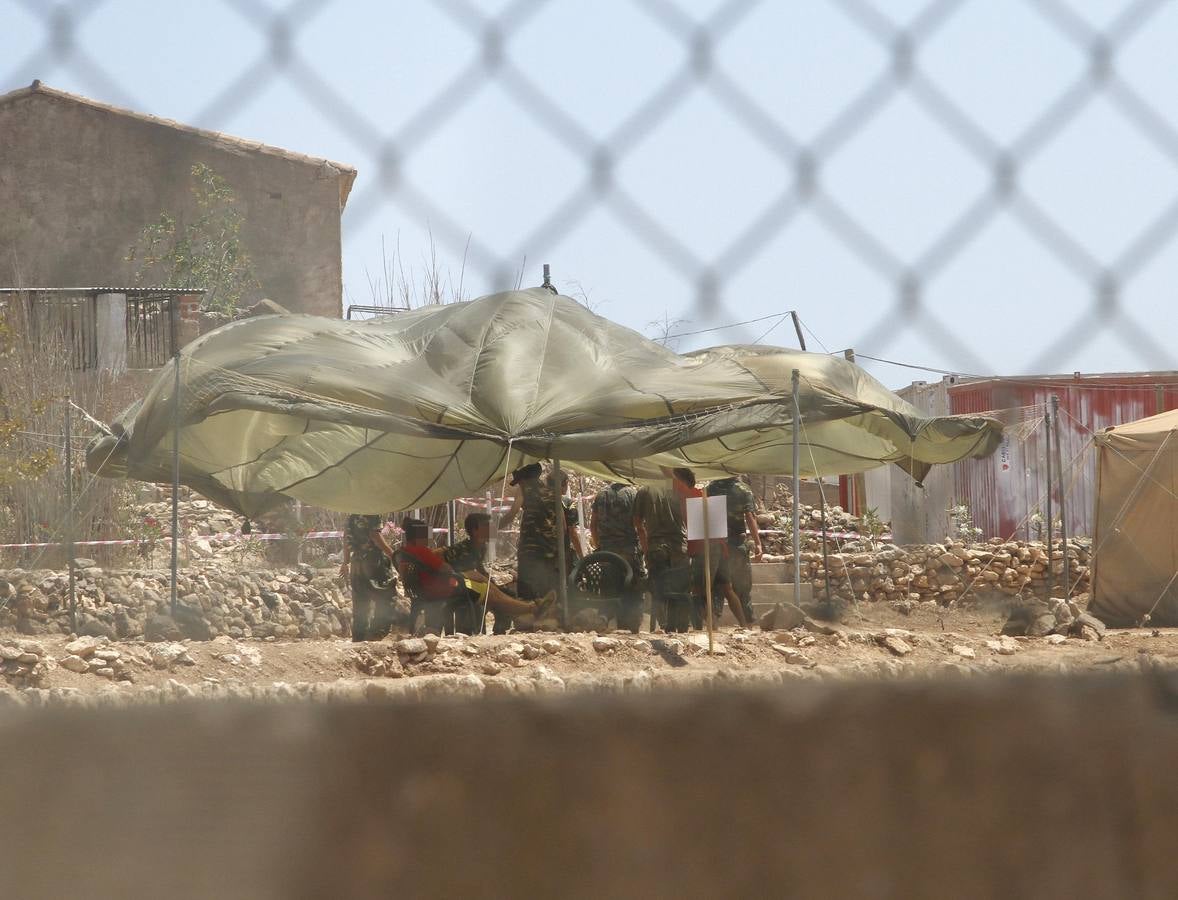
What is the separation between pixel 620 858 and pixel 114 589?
12.6 metres

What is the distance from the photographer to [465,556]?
394 inches

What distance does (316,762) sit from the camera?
Result: 83 centimetres

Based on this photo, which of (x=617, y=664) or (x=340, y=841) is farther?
(x=617, y=664)

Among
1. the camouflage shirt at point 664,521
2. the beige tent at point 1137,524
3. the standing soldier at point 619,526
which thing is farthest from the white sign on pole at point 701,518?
the beige tent at point 1137,524

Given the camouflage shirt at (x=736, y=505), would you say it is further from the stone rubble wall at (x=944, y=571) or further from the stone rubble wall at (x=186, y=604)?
the stone rubble wall at (x=944, y=571)

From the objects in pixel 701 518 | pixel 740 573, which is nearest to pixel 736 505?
pixel 740 573

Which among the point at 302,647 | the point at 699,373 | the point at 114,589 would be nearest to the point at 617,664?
the point at 302,647

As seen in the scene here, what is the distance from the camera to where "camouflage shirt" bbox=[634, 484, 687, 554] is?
1085 cm

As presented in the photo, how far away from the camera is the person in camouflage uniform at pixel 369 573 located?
10.4 metres

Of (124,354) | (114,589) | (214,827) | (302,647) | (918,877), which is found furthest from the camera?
(124,354)

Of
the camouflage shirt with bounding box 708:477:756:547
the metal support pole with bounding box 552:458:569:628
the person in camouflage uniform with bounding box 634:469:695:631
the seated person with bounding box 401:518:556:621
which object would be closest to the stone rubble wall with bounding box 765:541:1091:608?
the camouflage shirt with bounding box 708:477:756:547

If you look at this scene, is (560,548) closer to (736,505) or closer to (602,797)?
(736,505)

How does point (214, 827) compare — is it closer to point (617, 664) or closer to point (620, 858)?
point (620, 858)

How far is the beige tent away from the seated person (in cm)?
698
